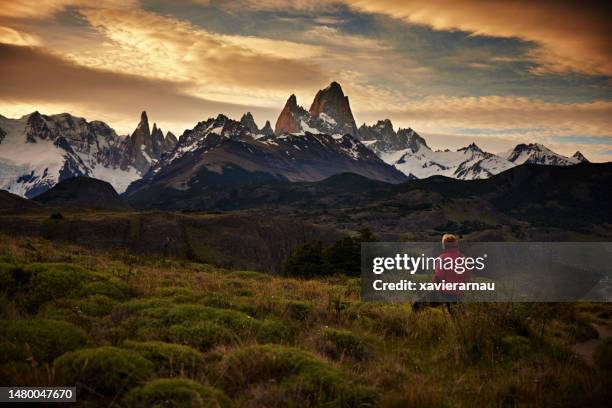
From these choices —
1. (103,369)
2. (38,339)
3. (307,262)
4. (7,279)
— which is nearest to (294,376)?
(103,369)

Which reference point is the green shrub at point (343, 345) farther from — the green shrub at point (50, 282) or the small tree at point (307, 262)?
the small tree at point (307, 262)

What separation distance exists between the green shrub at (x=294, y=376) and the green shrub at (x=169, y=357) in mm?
565

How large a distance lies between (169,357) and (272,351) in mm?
1784

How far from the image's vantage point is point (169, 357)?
8.34 metres

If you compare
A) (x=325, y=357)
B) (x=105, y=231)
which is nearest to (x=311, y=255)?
(x=325, y=357)

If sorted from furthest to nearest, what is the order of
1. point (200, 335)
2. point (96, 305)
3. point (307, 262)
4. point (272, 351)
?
point (307, 262) → point (96, 305) → point (200, 335) → point (272, 351)

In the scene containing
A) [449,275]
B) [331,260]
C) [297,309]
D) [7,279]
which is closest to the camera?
[7,279]

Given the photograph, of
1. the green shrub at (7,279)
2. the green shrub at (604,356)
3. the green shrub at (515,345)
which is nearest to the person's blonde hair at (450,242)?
the green shrub at (515,345)

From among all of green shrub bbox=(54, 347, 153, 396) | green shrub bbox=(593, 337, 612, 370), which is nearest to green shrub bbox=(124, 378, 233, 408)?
green shrub bbox=(54, 347, 153, 396)

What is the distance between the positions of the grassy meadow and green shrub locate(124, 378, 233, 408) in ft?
0.06

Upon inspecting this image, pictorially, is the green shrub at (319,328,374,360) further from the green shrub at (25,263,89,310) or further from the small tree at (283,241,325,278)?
the small tree at (283,241,325,278)

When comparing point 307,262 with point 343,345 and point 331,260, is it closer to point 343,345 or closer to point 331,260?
point 331,260

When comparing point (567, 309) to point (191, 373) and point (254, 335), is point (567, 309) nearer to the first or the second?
point (254, 335)

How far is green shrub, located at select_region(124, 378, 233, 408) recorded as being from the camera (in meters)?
6.58
